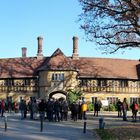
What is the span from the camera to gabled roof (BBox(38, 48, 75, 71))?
69.9 meters

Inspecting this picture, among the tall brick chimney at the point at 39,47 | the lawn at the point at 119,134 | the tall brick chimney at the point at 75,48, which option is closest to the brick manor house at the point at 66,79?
the tall brick chimney at the point at 75,48

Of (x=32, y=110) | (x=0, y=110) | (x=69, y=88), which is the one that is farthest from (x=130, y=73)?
(x=32, y=110)

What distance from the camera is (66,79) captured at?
69688mm

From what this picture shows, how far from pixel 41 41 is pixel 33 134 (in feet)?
169

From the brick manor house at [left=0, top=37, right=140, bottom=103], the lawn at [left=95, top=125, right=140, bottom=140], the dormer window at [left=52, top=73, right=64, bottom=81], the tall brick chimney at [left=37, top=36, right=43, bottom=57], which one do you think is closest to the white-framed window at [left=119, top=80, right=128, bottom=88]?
the brick manor house at [left=0, top=37, right=140, bottom=103]

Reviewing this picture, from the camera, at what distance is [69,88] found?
69.3 m

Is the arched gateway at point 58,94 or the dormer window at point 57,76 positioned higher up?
the dormer window at point 57,76

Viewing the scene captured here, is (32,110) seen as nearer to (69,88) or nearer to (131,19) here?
(131,19)

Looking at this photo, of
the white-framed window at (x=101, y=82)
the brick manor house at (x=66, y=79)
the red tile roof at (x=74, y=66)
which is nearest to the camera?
the brick manor house at (x=66, y=79)

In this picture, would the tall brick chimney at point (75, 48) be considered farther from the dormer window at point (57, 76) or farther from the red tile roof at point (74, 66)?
the dormer window at point (57, 76)

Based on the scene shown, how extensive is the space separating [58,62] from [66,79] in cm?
301

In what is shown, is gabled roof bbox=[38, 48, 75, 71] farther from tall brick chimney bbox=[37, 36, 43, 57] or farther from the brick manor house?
tall brick chimney bbox=[37, 36, 43, 57]

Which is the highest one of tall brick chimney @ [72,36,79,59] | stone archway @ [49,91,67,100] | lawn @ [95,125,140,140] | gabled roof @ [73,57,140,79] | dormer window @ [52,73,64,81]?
tall brick chimney @ [72,36,79,59]

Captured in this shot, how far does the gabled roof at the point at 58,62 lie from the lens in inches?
2753
